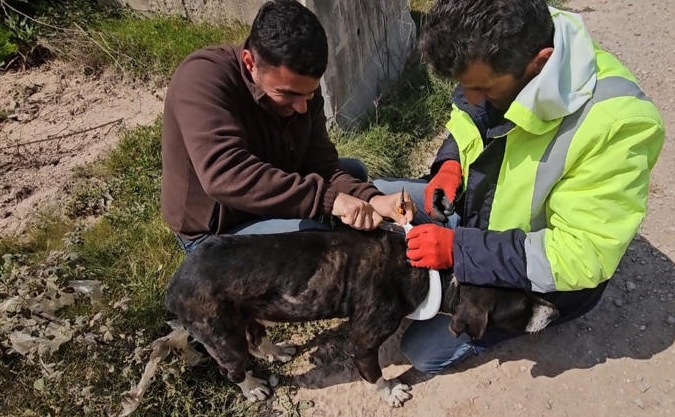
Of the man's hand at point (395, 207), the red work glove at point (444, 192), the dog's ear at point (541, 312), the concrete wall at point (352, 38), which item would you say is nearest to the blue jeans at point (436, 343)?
the red work glove at point (444, 192)

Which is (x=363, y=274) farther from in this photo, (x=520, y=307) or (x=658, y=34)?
(x=658, y=34)

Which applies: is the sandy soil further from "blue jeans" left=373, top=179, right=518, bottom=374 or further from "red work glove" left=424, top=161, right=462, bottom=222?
"red work glove" left=424, top=161, right=462, bottom=222

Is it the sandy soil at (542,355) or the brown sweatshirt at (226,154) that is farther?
the sandy soil at (542,355)

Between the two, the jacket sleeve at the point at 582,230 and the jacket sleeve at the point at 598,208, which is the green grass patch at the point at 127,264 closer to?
the jacket sleeve at the point at 582,230

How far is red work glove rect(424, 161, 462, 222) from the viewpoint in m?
3.66

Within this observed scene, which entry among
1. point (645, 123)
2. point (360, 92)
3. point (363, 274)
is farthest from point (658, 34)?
point (363, 274)

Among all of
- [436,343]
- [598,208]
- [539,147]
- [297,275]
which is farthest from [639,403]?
[297,275]

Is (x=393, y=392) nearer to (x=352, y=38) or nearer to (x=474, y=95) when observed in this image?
(x=474, y=95)

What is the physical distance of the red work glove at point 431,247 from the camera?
3209 millimetres

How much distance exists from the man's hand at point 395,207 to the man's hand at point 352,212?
0.25 metres

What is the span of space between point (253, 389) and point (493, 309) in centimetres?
161

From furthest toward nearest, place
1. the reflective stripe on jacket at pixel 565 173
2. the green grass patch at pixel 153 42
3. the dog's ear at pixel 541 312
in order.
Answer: the green grass patch at pixel 153 42 → the dog's ear at pixel 541 312 → the reflective stripe on jacket at pixel 565 173

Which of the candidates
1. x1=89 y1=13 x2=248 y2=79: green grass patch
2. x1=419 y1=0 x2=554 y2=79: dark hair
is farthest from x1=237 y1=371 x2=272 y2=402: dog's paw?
x1=89 y1=13 x2=248 y2=79: green grass patch

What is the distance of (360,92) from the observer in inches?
222
